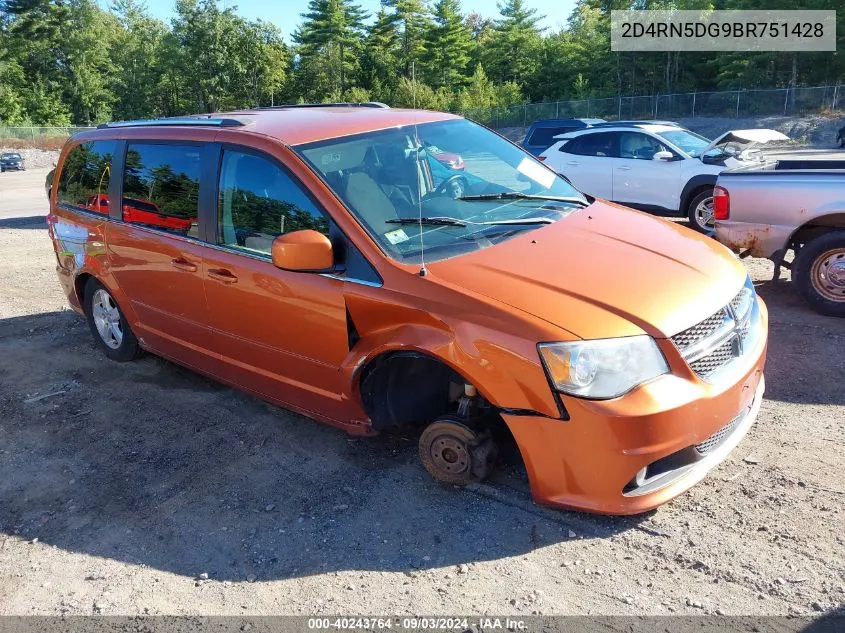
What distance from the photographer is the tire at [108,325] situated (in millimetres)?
5586

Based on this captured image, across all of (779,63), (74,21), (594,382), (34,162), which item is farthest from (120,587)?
(74,21)

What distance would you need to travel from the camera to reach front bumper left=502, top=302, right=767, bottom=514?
2.90m

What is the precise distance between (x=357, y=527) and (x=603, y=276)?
1.69 meters

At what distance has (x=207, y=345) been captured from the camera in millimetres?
4543

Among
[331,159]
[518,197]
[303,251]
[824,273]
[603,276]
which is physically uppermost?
[331,159]

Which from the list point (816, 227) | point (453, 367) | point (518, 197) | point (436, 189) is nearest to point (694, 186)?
point (816, 227)

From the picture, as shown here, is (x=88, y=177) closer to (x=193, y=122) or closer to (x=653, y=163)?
(x=193, y=122)

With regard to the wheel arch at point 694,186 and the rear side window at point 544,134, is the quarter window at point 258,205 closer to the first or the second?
the wheel arch at point 694,186

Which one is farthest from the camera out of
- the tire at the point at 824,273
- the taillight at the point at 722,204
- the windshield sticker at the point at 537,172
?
the taillight at the point at 722,204

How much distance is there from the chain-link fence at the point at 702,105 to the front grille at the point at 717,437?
40.8m

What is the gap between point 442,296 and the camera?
3.23 meters

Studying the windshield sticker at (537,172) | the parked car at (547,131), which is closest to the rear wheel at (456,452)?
the windshield sticker at (537,172)

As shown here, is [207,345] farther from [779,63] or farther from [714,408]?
[779,63]

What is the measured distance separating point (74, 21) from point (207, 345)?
257 ft
